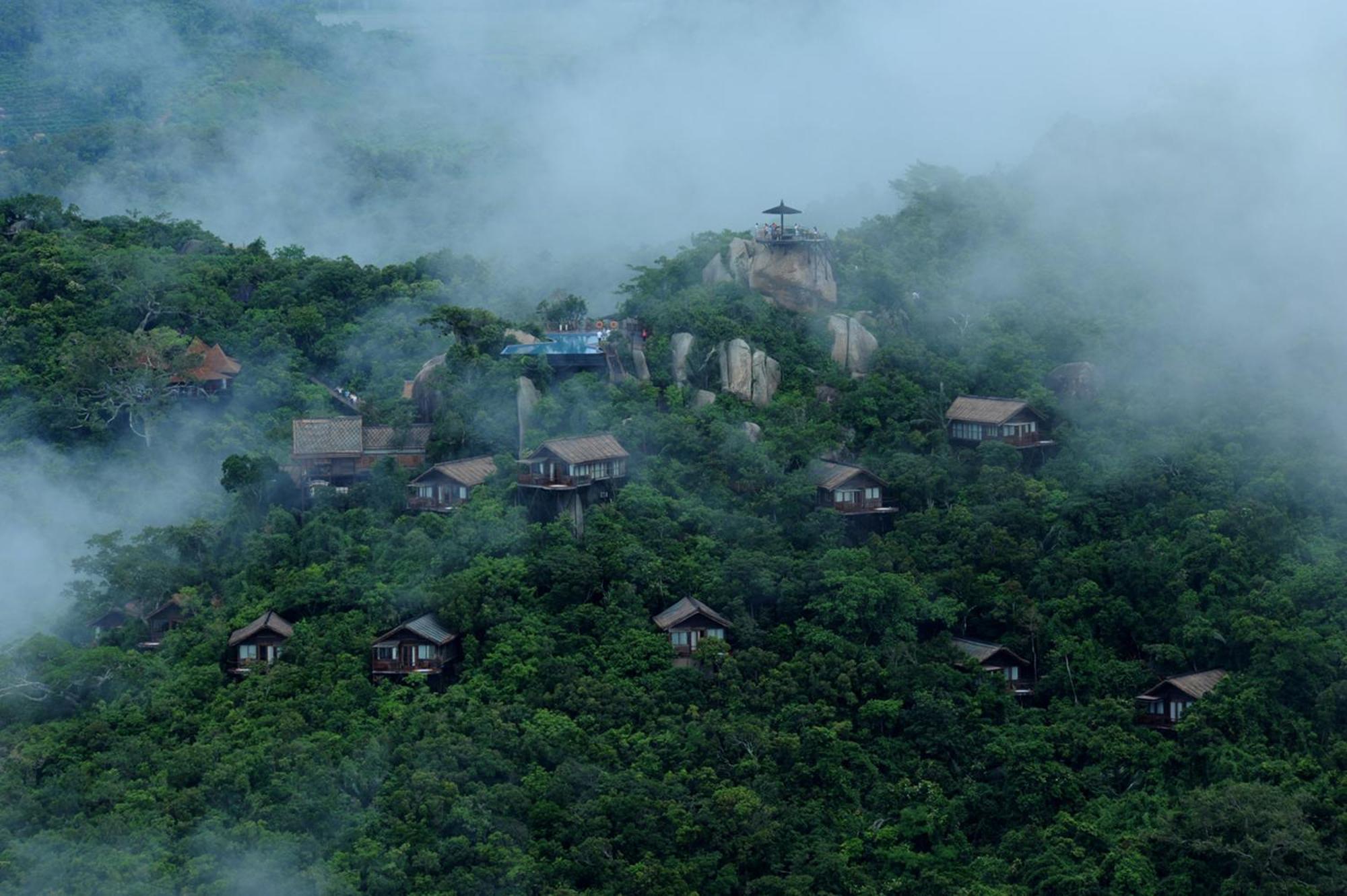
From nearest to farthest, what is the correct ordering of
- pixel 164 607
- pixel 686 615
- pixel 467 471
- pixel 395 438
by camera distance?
1. pixel 686 615
2. pixel 164 607
3. pixel 467 471
4. pixel 395 438

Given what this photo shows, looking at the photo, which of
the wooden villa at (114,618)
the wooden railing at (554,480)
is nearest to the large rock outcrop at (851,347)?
the wooden railing at (554,480)

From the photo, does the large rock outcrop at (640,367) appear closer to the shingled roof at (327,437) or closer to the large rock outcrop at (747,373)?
the large rock outcrop at (747,373)

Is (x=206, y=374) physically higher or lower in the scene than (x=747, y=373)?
higher

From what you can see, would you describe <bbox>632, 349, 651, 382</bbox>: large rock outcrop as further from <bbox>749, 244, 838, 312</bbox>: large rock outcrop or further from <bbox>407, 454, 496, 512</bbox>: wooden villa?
<bbox>407, 454, 496, 512</bbox>: wooden villa

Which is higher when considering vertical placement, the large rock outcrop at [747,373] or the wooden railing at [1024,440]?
the large rock outcrop at [747,373]

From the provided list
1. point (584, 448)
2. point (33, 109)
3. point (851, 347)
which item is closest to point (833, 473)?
point (584, 448)

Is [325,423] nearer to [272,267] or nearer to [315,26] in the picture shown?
[272,267]

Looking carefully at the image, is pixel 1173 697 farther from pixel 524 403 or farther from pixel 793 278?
pixel 793 278

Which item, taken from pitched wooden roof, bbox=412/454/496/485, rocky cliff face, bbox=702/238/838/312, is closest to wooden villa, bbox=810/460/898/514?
pitched wooden roof, bbox=412/454/496/485
